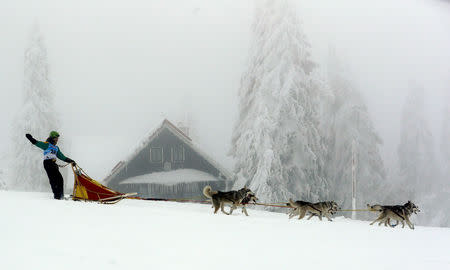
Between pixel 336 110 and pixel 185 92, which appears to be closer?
pixel 336 110

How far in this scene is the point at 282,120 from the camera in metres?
21.3

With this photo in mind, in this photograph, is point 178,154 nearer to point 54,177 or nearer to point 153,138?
point 153,138

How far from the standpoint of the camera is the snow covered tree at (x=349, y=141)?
91.8ft

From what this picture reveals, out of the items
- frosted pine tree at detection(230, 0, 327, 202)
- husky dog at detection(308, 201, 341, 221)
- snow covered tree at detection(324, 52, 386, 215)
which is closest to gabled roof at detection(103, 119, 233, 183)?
frosted pine tree at detection(230, 0, 327, 202)

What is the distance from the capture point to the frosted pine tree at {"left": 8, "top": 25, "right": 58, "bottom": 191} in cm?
2717

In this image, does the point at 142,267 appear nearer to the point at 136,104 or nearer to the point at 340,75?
the point at 340,75

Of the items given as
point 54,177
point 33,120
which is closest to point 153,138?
point 33,120

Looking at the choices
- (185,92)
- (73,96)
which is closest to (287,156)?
(185,92)

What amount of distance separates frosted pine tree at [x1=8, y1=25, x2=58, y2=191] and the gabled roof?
6820mm

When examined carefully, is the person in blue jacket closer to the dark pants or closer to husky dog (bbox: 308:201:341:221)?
the dark pants

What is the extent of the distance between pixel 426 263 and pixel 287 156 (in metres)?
16.1

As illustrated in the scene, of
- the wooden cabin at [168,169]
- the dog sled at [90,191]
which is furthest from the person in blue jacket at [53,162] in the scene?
the wooden cabin at [168,169]

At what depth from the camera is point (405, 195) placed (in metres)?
31.3

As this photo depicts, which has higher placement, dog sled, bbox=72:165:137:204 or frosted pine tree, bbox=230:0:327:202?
frosted pine tree, bbox=230:0:327:202
